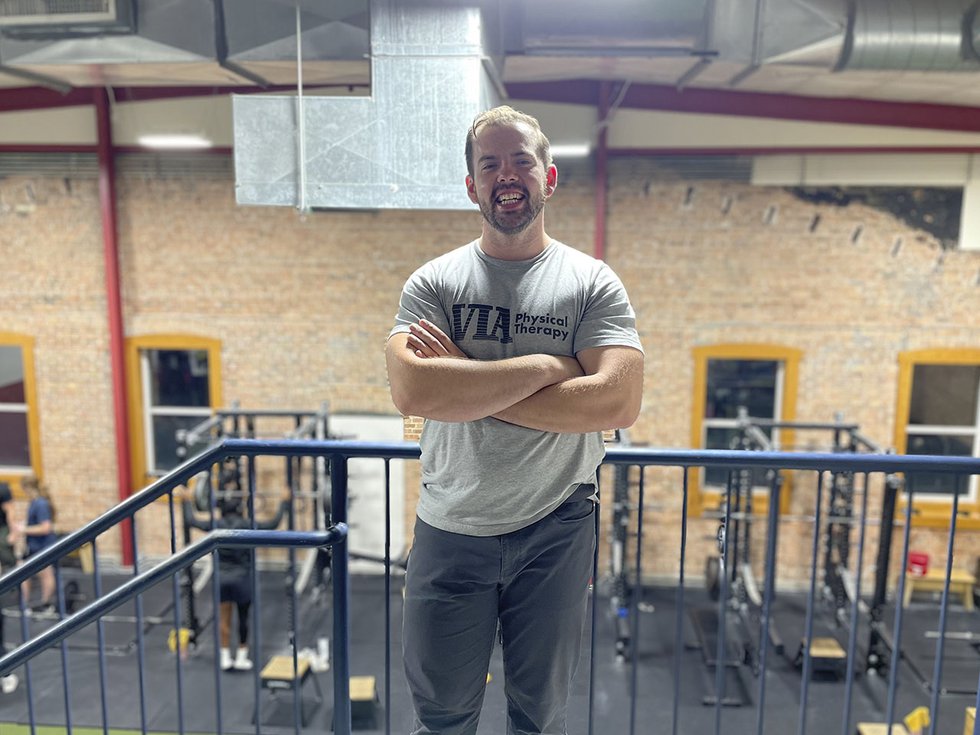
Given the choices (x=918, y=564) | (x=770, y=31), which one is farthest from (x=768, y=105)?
(x=918, y=564)

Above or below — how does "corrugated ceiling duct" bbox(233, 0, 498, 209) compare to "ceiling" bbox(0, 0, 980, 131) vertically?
below

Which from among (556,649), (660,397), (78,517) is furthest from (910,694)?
(78,517)

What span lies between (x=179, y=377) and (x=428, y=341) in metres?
6.35

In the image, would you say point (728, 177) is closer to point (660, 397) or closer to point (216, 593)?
point (660, 397)

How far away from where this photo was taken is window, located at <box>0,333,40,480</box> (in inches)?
287

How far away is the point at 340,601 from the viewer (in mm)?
1931

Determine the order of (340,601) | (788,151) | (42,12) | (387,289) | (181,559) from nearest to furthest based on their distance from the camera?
(181,559) < (340,601) < (42,12) < (788,151) < (387,289)

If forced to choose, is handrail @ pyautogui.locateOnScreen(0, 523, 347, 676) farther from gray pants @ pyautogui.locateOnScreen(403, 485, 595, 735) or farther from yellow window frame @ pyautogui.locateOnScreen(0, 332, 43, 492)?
yellow window frame @ pyautogui.locateOnScreen(0, 332, 43, 492)

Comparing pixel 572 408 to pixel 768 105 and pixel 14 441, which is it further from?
pixel 14 441

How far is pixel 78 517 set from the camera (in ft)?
24.1

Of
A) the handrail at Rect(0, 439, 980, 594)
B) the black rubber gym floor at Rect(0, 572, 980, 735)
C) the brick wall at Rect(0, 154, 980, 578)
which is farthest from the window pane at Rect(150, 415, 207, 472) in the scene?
the handrail at Rect(0, 439, 980, 594)

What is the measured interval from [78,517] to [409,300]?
7114 millimetres

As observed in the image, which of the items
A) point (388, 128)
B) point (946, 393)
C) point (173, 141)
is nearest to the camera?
point (388, 128)

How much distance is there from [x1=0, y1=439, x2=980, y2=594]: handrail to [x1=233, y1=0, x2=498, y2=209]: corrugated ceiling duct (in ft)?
4.26
